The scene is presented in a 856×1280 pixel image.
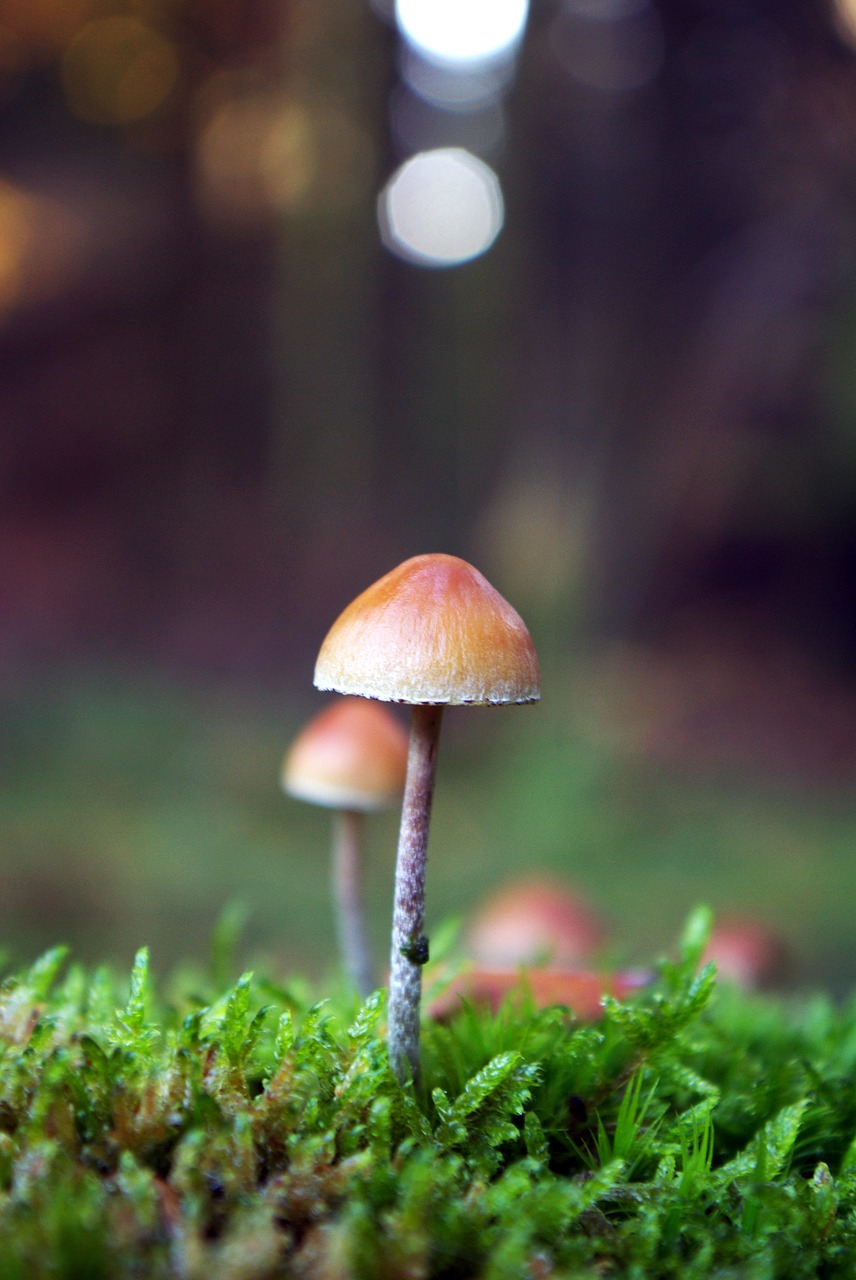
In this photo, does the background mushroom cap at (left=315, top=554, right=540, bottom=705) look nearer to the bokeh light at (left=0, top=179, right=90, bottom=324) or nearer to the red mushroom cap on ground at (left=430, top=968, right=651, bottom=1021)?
the red mushroom cap on ground at (left=430, top=968, right=651, bottom=1021)

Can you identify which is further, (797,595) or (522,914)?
(797,595)

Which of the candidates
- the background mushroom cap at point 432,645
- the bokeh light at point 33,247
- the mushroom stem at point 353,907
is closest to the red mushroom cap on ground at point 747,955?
the mushroom stem at point 353,907

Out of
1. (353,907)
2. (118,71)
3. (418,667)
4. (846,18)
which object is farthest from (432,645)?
(118,71)

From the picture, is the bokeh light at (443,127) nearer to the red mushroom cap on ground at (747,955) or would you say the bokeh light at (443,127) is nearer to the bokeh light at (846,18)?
the bokeh light at (846,18)

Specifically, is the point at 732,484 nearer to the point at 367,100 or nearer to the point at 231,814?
the point at 231,814

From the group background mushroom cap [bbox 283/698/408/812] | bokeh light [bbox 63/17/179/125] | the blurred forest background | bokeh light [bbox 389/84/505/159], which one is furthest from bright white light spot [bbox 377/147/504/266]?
background mushroom cap [bbox 283/698/408/812]

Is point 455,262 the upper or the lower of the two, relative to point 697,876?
upper

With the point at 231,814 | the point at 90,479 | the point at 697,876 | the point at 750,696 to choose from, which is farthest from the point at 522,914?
the point at 90,479
